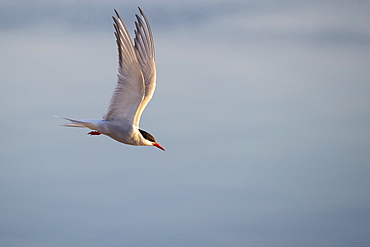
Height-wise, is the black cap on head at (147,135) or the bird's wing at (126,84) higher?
the bird's wing at (126,84)

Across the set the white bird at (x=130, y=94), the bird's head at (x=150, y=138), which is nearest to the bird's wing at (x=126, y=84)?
the white bird at (x=130, y=94)

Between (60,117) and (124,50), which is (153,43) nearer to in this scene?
(124,50)

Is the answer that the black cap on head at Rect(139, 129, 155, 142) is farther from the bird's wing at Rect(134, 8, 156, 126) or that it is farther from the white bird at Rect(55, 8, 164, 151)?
the bird's wing at Rect(134, 8, 156, 126)

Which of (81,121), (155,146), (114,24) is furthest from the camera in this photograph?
(155,146)

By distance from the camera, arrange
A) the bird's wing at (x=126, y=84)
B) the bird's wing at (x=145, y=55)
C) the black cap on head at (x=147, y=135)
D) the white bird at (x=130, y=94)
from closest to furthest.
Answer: the bird's wing at (x=126, y=84), the white bird at (x=130, y=94), the bird's wing at (x=145, y=55), the black cap on head at (x=147, y=135)

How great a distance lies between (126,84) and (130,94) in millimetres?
296

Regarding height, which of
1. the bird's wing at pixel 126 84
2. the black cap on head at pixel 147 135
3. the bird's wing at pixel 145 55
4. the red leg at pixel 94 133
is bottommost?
the red leg at pixel 94 133

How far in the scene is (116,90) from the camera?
14617 millimetres

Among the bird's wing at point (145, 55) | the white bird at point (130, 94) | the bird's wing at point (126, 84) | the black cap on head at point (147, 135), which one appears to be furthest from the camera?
the black cap on head at point (147, 135)

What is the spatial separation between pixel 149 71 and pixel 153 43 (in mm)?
924

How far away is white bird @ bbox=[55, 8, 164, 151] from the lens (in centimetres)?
1403

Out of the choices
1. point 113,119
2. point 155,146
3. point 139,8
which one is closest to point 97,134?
point 113,119

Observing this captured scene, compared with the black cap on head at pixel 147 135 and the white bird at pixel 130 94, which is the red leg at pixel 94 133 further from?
the black cap on head at pixel 147 135

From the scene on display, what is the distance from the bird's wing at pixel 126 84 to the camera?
13609 millimetres
